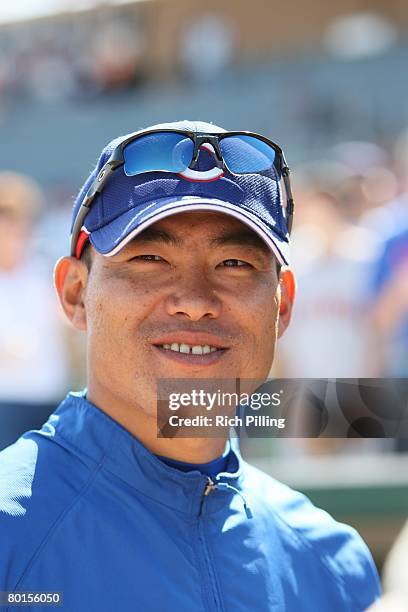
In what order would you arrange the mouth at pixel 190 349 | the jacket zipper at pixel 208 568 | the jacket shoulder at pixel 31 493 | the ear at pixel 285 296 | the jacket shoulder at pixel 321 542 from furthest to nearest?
1. the ear at pixel 285 296
2. the jacket shoulder at pixel 321 542
3. the mouth at pixel 190 349
4. the jacket zipper at pixel 208 568
5. the jacket shoulder at pixel 31 493

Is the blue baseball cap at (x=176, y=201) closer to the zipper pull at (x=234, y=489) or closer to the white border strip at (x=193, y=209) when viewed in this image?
the white border strip at (x=193, y=209)

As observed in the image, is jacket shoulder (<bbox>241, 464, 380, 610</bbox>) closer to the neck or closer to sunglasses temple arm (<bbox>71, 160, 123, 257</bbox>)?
the neck

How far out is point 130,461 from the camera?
1791mm

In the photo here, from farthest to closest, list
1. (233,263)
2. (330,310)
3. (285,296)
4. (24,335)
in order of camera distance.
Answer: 1. (330,310)
2. (24,335)
3. (285,296)
4. (233,263)

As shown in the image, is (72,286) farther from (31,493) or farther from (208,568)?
(208,568)

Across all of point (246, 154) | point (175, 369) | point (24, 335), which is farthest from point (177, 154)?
point (24, 335)

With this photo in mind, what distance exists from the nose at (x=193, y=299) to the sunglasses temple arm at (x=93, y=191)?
23 cm

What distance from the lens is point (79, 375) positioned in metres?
5.34

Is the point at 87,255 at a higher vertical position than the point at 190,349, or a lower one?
higher

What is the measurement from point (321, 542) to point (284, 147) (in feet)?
47.9

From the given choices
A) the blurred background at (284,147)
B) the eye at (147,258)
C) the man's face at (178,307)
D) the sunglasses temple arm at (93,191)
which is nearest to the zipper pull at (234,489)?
the man's face at (178,307)

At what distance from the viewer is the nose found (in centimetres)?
178

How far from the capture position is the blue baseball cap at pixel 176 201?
1785mm

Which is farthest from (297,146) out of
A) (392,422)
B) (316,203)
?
(392,422)
